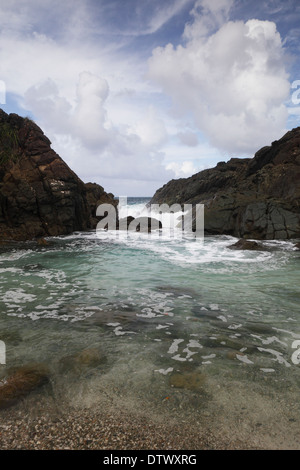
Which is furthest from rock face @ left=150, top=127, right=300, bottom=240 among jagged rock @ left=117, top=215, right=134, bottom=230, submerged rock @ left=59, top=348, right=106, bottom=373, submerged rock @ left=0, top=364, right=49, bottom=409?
submerged rock @ left=0, top=364, right=49, bottom=409

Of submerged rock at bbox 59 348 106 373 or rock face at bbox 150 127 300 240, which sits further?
rock face at bbox 150 127 300 240

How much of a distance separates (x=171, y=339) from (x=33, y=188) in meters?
20.9

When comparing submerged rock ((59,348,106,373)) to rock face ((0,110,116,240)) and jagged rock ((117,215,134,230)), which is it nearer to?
rock face ((0,110,116,240))

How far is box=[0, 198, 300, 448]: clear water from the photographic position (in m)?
3.38

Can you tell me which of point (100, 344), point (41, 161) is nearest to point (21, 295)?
point (100, 344)

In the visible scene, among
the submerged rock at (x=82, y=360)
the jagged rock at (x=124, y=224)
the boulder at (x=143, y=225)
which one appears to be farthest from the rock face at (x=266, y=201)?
the submerged rock at (x=82, y=360)

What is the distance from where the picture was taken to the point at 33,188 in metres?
22.6

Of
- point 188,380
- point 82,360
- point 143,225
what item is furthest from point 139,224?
point 188,380

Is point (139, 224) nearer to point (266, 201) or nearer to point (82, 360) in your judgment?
point (266, 201)

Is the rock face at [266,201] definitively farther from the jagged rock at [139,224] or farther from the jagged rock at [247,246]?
the jagged rock at [139,224]

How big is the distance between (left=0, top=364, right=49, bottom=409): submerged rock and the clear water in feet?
0.57

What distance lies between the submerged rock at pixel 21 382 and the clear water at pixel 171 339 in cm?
17

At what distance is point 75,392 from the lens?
11.9 feet

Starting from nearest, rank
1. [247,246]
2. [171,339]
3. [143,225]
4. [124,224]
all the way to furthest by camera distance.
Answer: [171,339]
[247,246]
[143,225]
[124,224]
